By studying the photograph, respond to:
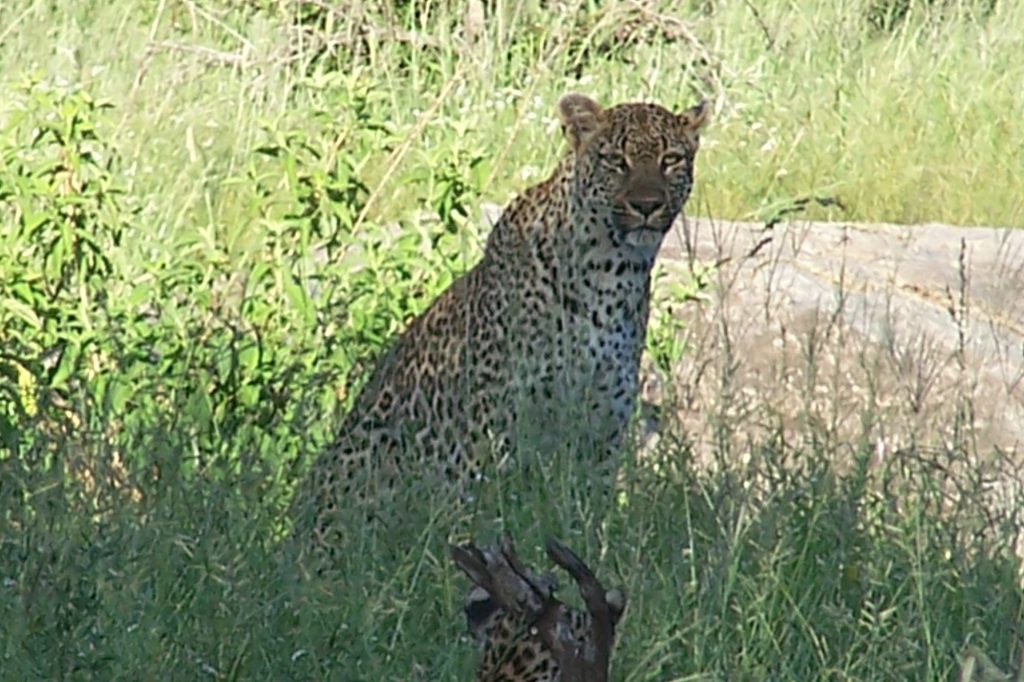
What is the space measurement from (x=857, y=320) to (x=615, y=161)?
3.19ft

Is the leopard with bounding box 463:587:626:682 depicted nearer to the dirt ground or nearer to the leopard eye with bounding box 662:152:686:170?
the dirt ground

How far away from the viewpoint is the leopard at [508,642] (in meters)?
3.21

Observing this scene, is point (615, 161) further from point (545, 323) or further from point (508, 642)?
point (508, 642)

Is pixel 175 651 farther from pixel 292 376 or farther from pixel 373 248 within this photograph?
pixel 373 248

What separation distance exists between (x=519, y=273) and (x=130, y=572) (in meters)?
1.98

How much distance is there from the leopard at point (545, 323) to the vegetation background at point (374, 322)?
0.62ft

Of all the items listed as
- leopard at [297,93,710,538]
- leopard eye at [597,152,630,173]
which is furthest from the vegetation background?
A: leopard eye at [597,152,630,173]

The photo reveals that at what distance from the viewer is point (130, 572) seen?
3.88m

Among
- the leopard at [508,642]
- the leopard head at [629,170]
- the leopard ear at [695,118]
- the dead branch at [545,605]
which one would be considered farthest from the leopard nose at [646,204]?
the dead branch at [545,605]

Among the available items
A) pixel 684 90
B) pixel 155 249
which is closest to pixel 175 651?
pixel 155 249

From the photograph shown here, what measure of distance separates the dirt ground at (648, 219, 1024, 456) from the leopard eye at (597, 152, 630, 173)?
0.74ft

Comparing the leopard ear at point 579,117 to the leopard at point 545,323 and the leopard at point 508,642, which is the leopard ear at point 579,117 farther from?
the leopard at point 508,642

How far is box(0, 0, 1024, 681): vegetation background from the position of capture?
154 inches

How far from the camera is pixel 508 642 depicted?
3293 mm
